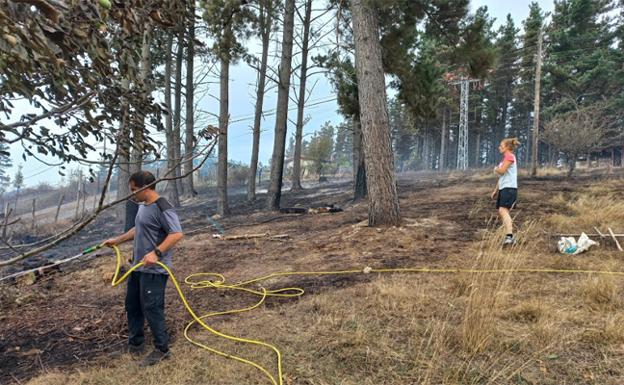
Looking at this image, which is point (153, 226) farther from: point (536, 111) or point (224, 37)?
point (536, 111)

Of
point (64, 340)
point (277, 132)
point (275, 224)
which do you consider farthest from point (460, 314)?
point (277, 132)

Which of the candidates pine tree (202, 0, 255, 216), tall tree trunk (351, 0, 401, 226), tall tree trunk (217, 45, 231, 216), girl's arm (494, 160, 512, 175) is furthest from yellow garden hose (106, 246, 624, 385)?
tall tree trunk (217, 45, 231, 216)

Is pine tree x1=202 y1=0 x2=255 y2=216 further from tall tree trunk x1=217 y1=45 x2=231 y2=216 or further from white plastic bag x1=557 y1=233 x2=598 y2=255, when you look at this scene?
white plastic bag x1=557 y1=233 x2=598 y2=255

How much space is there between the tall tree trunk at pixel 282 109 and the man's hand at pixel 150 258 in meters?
8.71

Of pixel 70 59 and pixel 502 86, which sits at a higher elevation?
pixel 502 86

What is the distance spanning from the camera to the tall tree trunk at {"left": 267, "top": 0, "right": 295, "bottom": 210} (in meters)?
11.4

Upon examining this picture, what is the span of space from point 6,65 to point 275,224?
7.51 meters

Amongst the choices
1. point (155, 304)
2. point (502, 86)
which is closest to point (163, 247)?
point (155, 304)

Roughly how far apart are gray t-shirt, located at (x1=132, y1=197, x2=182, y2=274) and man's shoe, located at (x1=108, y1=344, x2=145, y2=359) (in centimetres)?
69

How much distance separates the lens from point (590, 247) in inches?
183

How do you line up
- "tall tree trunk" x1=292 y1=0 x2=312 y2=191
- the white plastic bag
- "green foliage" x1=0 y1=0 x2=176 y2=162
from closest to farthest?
"green foliage" x1=0 y1=0 x2=176 y2=162, the white plastic bag, "tall tree trunk" x1=292 y1=0 x2=312 y2=191

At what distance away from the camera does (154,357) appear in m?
2.62

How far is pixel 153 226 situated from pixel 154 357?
99 centimetres

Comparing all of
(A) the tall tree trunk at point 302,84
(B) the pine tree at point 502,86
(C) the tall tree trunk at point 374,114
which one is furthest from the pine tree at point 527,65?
(C) the tall tree trunk at point 374,114
